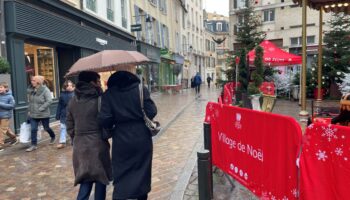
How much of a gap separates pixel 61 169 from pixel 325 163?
4950 millimetres

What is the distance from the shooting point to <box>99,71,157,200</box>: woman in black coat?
3.63m

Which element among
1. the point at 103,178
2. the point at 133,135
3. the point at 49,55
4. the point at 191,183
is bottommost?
the point at 191,183

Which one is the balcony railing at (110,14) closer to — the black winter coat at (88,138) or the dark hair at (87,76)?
the dark hair at (87,76)

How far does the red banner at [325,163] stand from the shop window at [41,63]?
421 inches

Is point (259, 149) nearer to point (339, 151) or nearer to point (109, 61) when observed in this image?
point (339, 151)

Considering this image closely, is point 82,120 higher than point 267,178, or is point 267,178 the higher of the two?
point 82,120

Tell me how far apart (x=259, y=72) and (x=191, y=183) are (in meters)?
6.52

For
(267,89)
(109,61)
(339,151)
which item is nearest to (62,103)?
(109,61)

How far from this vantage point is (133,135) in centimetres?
367

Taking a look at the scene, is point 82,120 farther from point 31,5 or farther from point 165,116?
point 165,116

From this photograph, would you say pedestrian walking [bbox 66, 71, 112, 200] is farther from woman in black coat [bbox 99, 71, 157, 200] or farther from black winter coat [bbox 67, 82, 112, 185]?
woman in black coat [bbox 99, 71, 157, 200]

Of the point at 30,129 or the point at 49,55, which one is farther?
the point at 49,55

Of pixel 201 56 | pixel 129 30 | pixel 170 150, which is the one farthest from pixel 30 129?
pixel 201 56

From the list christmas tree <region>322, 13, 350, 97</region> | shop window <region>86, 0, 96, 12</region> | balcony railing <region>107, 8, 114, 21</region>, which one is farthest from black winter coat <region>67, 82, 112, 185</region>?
balcony railing <region>107, 8, 114, 21</region>
